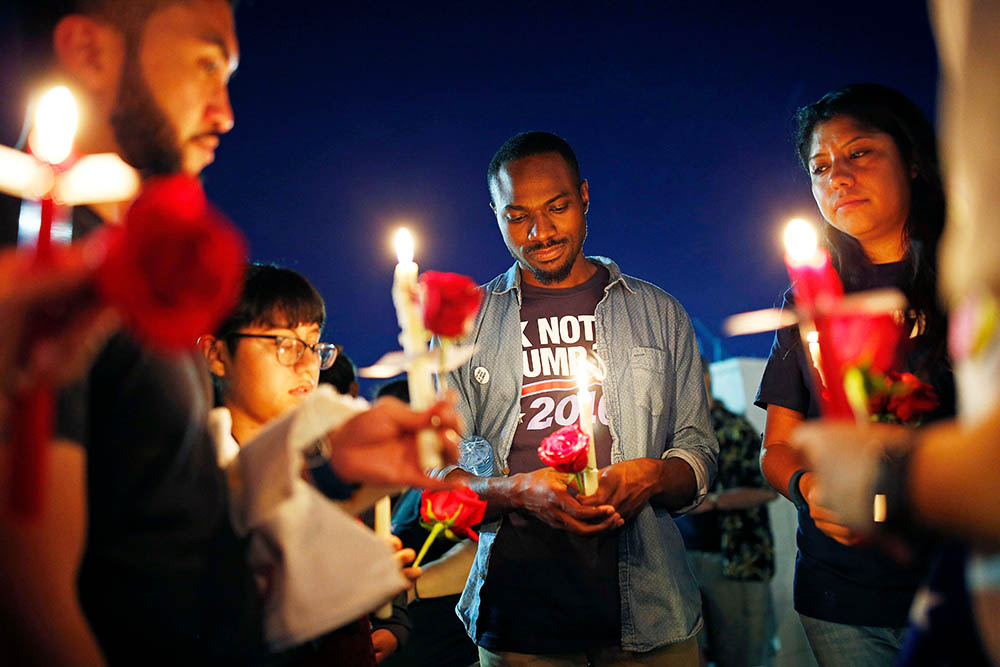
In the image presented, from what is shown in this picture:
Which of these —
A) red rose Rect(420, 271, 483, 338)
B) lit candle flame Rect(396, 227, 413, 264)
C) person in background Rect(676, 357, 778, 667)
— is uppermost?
lit candle flame Rect(396, 227, 413, 264)

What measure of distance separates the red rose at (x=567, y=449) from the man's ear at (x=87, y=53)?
4.32 ft

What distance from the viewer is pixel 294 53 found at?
5770 mm

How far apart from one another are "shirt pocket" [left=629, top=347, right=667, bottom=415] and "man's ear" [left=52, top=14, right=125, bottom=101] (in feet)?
6.11

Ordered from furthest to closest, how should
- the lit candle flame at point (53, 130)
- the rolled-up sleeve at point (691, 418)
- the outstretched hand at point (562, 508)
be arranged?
the rolled-up sleeve at point (691, 418), the outstretched hand at point (562, 508), the lit candle flame at point (53, 130)

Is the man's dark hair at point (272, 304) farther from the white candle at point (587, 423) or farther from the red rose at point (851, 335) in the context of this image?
the red rose at point (851, 335)

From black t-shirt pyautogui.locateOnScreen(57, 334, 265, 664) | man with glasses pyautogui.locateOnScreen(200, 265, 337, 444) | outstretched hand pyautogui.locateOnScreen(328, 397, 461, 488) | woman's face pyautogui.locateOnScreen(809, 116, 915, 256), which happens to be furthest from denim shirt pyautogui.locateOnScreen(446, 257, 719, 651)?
black t-shirt pyautogui.locateOnScreen(57, 334, 265, 664)

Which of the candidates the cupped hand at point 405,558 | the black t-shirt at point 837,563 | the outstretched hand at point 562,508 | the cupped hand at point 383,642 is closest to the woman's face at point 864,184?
the black t-shirt at point 837,563

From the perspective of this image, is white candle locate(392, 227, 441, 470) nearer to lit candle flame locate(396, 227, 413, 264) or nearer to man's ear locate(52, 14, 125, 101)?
lit candle flame locate(396, 227, 413, 264)

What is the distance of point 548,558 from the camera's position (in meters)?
2.29

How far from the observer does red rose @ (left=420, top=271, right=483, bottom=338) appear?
1239 mm

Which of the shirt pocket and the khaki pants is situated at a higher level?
the shirt pocket

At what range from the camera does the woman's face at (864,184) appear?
1.97 m

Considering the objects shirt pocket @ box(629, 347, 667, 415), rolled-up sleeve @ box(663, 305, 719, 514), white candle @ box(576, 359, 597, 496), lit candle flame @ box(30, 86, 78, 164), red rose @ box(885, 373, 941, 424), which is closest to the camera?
lit candle flame @ box(30, 86, 78, 164)

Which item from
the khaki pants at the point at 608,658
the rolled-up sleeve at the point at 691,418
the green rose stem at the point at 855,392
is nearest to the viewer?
the green rose stem at the point at 855,392
